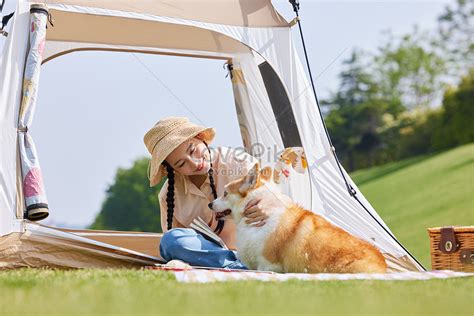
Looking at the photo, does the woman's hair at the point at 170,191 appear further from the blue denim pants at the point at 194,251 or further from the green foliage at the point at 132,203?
the green foliage at the point at 132,203

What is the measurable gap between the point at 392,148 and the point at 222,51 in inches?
890

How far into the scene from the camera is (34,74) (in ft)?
12.4

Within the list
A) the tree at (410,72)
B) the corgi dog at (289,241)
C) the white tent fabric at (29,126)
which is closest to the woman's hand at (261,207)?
the corgi dog at (289,241)

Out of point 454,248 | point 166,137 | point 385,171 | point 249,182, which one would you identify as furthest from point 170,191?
point 385,171

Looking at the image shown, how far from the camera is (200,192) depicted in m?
4.01

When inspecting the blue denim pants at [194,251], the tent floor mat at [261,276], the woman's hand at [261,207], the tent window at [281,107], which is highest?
the tent window at [281,107]

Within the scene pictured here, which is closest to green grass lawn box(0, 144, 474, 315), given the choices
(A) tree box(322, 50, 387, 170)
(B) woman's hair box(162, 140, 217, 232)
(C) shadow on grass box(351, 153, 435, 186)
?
(B) woman's hair box(162, 140, 217, 232)

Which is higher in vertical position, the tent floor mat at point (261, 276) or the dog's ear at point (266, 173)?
the dog's ear at point (266, 173)

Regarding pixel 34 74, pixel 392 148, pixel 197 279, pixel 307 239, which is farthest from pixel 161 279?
pixel 392 148

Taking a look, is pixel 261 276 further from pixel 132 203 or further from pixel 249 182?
pixel 132 203

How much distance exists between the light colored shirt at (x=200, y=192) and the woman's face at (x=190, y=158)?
0.10 metres

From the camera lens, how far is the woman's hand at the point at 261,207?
348 centimetres

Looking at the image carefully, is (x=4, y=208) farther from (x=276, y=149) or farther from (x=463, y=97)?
(x=463, y=97)

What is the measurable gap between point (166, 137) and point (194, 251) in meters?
0.73
